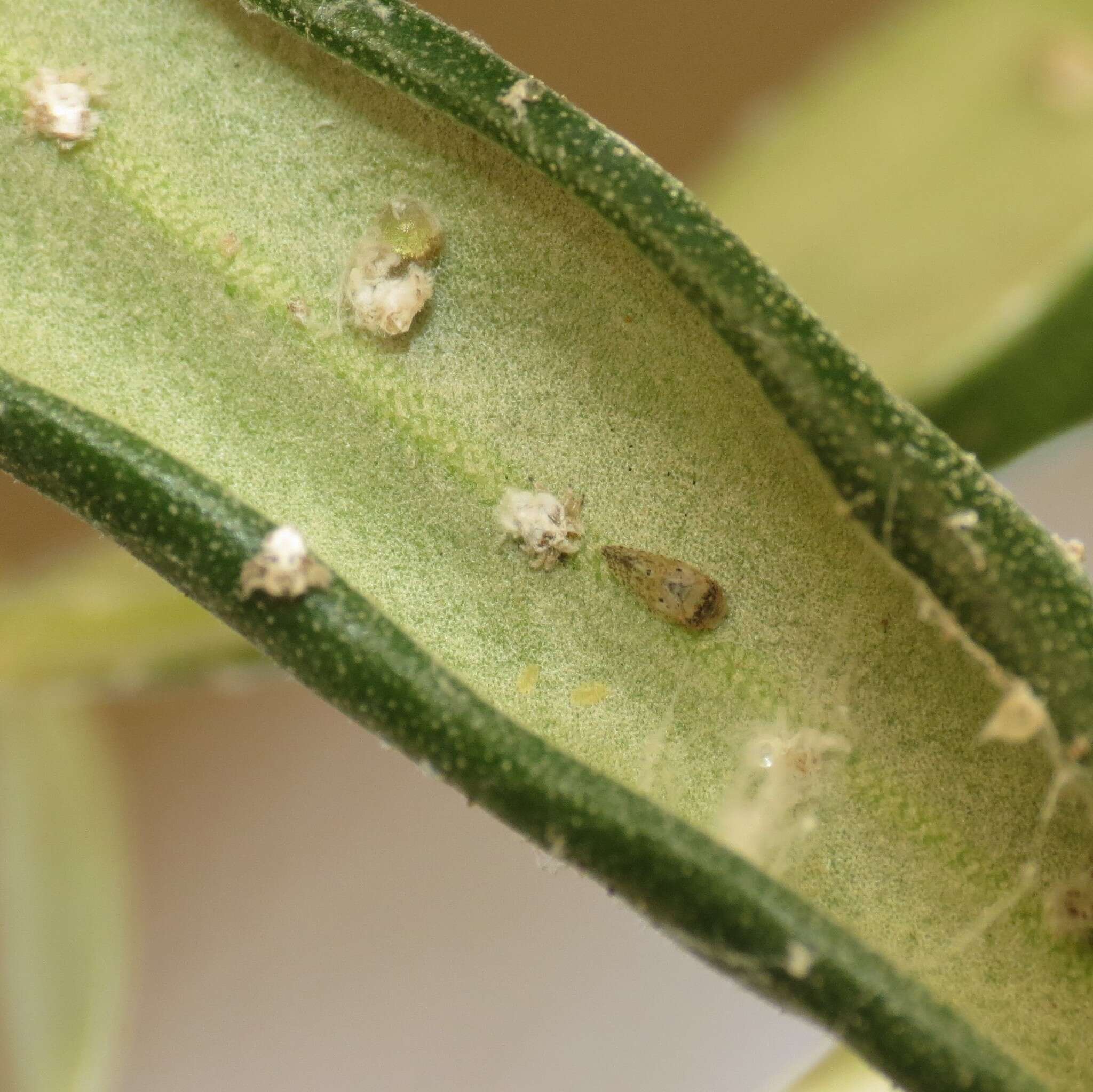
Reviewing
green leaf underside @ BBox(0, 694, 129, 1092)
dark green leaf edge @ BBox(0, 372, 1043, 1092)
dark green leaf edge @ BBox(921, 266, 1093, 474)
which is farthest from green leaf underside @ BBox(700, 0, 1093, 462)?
green leaf underside @ BBox(0, 694, 129, 1092)

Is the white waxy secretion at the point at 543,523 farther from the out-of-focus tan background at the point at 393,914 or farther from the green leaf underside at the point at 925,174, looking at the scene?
the out-of-focus tan background at the point at 393,914

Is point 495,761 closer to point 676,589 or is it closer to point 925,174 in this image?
point 676,589

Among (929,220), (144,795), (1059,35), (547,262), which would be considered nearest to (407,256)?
(547,262)

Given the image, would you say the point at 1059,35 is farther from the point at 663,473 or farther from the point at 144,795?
the point at 144,795

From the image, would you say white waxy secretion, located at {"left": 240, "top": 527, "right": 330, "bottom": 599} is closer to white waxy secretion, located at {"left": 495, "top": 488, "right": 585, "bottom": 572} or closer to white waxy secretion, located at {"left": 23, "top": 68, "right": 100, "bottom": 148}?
white waxy secretion, located at {"left": 495, "top": 488, "right": 585, "bottom": 572}

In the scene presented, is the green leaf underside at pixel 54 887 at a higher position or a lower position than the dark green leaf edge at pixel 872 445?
lower

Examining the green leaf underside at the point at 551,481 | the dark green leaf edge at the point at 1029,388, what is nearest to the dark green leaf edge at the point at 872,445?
the green leaf underside at the point at 551,481
